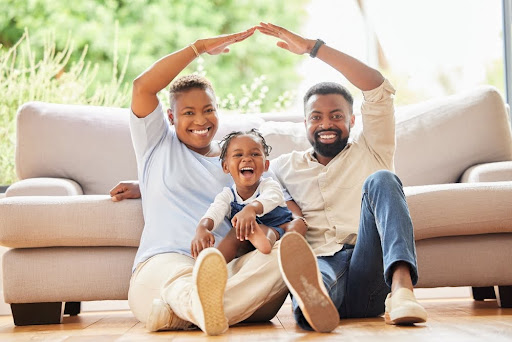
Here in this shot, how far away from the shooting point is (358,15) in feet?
23.1

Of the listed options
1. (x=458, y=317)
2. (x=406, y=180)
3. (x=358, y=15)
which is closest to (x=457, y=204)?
(x=458, y=317)

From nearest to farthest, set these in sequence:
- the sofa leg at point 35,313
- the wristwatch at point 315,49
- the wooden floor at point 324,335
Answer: the wooden floor at point 324,335, the wristwatch at point 315,49, the sofa leg at point 35,313

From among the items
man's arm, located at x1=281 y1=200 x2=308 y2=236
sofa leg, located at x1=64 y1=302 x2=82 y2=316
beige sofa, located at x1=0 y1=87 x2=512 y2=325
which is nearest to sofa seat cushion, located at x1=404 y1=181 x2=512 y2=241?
beige sofa, located at x1=0 y1=87 x2=512 y2=325

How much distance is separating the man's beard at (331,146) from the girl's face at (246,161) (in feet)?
0.64

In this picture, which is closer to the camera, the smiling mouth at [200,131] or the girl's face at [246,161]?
the girl's face at [246,161]

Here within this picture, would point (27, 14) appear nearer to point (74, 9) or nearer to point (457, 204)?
point (74, 9)

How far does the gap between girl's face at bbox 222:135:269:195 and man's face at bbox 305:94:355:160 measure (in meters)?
0.20

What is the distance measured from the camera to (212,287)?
6.63 ft

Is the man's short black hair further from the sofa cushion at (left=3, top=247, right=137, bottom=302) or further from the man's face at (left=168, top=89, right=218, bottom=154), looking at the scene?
the sofa cushion at (left=3, top=247, right=137, bottom=302)

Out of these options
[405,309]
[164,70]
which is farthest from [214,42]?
[405,309]

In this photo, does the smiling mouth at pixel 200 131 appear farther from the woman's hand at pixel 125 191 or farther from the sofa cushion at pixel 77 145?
the sofa cushion at pixel 77 145

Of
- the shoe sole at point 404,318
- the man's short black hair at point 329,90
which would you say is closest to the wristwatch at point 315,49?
the man's short black hair at point 329,90

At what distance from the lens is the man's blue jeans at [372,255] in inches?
84.7

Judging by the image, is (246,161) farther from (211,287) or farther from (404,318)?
(404,318)
